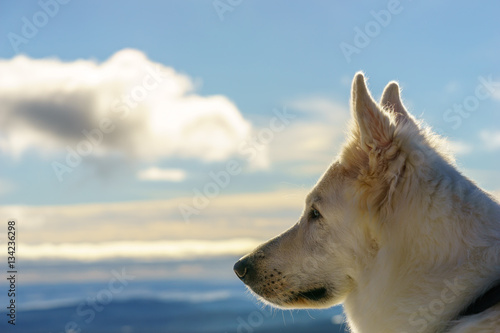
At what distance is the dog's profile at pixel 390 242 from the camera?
3.66 m

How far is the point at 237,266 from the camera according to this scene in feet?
17.1

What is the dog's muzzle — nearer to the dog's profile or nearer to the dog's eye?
the dog's profile

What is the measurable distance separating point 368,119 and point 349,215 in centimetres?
84

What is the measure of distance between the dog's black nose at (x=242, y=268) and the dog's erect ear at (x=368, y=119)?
171 centimetres

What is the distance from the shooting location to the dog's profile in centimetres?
366

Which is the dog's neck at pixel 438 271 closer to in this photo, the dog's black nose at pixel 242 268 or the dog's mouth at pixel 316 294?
the dog's mouth at pixel 316 294

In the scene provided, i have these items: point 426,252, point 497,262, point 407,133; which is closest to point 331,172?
point 407,133

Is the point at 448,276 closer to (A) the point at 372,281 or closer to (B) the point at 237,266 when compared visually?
(A) the point at 372,281

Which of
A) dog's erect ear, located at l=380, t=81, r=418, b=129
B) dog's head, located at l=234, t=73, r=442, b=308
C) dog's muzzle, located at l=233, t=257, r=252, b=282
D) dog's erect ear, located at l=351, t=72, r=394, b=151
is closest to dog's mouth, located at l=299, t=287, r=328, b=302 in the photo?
dog's head, located at l=234, t=73, r=442, b=308

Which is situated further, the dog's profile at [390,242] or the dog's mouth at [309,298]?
the dog's mouth at [309,298]

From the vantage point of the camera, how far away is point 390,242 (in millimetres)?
4070

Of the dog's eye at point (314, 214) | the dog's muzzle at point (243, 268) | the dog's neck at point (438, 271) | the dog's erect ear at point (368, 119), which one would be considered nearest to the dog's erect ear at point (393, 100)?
the dog's erect ear at point (368, 119)

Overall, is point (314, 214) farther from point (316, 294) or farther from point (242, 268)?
point (242, 268)

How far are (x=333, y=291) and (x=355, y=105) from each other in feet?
5.44
